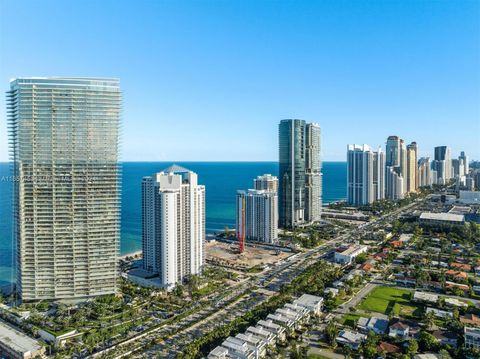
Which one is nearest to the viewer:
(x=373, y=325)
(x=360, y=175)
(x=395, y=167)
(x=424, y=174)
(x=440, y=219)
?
(x=373, y=325)

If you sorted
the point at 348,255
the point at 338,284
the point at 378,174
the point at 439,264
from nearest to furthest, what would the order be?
the point at 338,284 → the point at 439,264 → the point at 348,255 → the point at 378,174

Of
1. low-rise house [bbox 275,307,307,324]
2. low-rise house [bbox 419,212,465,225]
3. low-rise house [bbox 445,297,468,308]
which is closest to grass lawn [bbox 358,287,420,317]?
low-rise house [bbox 445,297,468,308]

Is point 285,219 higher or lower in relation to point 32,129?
lower

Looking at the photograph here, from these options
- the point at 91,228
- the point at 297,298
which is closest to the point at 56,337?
the point at 91,228

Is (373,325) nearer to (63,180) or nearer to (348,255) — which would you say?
(348,255)

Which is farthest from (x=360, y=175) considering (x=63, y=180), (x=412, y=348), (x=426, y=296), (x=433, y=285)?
(x=63, y=180)

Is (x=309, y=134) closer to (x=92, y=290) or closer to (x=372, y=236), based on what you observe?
(x=372, y=236)

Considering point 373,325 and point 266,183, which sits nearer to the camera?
point 373,325

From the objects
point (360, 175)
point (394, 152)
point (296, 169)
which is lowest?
point (360, 175)
